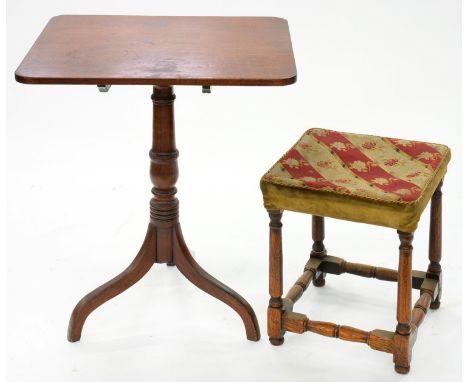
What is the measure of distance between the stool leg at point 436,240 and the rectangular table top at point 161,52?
0.72 metres

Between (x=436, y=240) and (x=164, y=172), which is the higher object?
(x=164, y=172)

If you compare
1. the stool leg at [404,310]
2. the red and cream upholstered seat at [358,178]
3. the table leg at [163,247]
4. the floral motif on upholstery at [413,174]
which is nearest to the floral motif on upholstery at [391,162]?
the red and cream upholstered seat at [358,178]

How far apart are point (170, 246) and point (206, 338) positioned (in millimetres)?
350

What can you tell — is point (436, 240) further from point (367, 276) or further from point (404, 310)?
point (404, 310)

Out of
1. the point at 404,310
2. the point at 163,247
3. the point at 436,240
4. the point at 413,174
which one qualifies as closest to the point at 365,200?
the point at 413,174

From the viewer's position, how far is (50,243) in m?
4.69

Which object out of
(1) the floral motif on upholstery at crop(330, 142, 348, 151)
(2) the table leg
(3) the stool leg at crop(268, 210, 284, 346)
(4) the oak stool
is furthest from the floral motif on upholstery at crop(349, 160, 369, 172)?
(2) the table leg

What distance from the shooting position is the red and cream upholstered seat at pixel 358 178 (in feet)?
11.9

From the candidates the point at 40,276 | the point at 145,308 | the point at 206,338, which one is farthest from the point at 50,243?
the point at 206,338

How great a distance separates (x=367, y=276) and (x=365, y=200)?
0.69 meters

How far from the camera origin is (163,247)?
416 centimetres

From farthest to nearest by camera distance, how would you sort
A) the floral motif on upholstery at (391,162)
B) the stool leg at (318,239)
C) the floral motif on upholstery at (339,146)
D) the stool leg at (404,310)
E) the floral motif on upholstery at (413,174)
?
the stool leg at (318,239) → the floral motif on upholstery at (339,146) → the floral motif on upholstery at (391,162) → the floral motif on upholstery at (413,174) → the stool leg at (404,310)

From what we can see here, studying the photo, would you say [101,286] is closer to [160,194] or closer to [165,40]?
[160,194]

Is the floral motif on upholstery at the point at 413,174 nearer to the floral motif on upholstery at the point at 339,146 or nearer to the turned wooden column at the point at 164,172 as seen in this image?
the floral motif on upholstery at the point at 339,146
